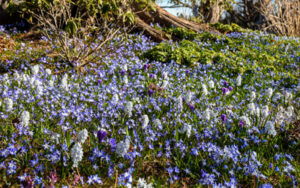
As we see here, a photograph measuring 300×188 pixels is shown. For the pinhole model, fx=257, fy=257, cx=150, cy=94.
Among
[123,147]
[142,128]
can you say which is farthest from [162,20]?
[123,147]

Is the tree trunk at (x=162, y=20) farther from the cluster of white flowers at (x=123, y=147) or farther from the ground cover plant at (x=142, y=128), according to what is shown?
the cluster of white flowers at (x=123, y=147)

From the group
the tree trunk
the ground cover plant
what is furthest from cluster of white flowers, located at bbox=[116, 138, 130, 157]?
the tree trunk

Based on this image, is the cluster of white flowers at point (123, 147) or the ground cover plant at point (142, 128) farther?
the ground cover plant at point (142, 128)

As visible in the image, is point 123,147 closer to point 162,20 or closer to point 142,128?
point 142,128

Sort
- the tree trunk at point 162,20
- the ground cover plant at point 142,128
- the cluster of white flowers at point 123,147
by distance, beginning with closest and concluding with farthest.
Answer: the cluster of white flowers at point 123,147, the ground cover plant at point 142,128, the tree trunk at point 162,20

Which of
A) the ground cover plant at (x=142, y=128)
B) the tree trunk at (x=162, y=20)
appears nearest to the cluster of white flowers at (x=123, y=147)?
the ground cover plant at (x=142, y=128)

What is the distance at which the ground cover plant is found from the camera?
3.09 metres

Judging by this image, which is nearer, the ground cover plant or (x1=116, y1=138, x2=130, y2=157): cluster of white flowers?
(x1=116, y1=138, x2=130, y2=157): cluster of white flowers

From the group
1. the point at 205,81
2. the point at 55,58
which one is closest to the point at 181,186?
the point at 205,81

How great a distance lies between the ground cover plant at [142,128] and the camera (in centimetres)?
309

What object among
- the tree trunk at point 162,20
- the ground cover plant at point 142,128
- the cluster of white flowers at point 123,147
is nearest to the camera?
the cluster of white flowers at point 123,147

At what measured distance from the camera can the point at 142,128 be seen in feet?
12.8

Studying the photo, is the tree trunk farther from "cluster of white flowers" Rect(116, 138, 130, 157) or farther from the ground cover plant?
"cluster of white flowers" Rect(116, 138, 130, 157)

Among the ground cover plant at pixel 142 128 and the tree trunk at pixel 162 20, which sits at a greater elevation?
the tree trunk at pixel 162 20
